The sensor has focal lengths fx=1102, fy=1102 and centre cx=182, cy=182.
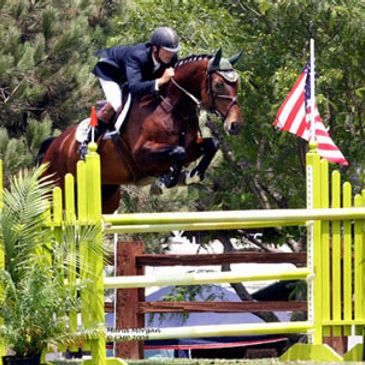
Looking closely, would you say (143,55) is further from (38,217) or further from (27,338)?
(27,338)

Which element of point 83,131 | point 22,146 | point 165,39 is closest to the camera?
point 165,39

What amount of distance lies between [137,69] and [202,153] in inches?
33.4

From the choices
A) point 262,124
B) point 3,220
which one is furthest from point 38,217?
point 262,124

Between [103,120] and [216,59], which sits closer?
[216,59]

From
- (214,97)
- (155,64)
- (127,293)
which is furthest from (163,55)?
(127,293)

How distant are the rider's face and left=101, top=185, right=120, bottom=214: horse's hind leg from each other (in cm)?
139

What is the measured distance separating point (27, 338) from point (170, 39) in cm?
348

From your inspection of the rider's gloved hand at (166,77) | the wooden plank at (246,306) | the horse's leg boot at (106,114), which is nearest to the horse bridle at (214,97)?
the rider's gloved hand at (166,77)

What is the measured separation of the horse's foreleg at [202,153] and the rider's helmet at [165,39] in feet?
2.52

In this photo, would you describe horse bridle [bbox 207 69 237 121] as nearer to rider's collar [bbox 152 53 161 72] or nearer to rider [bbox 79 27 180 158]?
rider [bbox 79 27 180 158]

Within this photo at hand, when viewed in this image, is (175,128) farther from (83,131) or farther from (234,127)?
(83,131)

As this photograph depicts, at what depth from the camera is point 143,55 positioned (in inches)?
337

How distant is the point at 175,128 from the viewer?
859cm

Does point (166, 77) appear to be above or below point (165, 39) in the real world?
below
